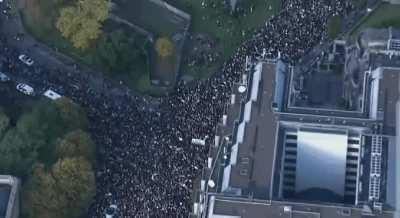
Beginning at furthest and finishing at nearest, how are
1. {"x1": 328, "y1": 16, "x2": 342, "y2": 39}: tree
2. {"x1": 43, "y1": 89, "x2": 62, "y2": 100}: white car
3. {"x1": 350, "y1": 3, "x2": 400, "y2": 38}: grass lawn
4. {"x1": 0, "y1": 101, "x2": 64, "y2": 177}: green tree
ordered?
{"x1": 350, "y1": 3, "x2": 400, "y2": 38}: grass lawn, {"x1": 328, "y1": 16, "x2": 342, "y2": 39}: tree, {"x1": 43, "y1": 89, "x2": 62, "y2": 100}: white car, {"x1": 0, "y1": 101, "x2": 64, "y2": 177}: green tree

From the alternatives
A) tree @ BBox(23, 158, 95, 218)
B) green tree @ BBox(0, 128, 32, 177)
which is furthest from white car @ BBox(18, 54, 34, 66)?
tree @ BBox(23, 158, 95, 218)

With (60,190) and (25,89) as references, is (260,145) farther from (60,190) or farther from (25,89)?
(25,89)

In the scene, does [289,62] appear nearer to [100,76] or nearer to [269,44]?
[269,44]

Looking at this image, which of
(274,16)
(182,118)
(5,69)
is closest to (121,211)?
(182,118)

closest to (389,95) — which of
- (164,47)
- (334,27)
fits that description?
(334,27)

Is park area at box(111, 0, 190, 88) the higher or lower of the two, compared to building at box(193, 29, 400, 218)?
higher

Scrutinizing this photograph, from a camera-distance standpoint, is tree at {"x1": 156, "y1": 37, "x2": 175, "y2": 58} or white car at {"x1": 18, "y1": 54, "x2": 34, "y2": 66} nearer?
tree at {"x1": 156, "y1": 37, "x2": 175, "y2": 58}

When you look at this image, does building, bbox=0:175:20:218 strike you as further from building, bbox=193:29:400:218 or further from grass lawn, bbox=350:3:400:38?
grass lawn, bbox=350:3:400:38
